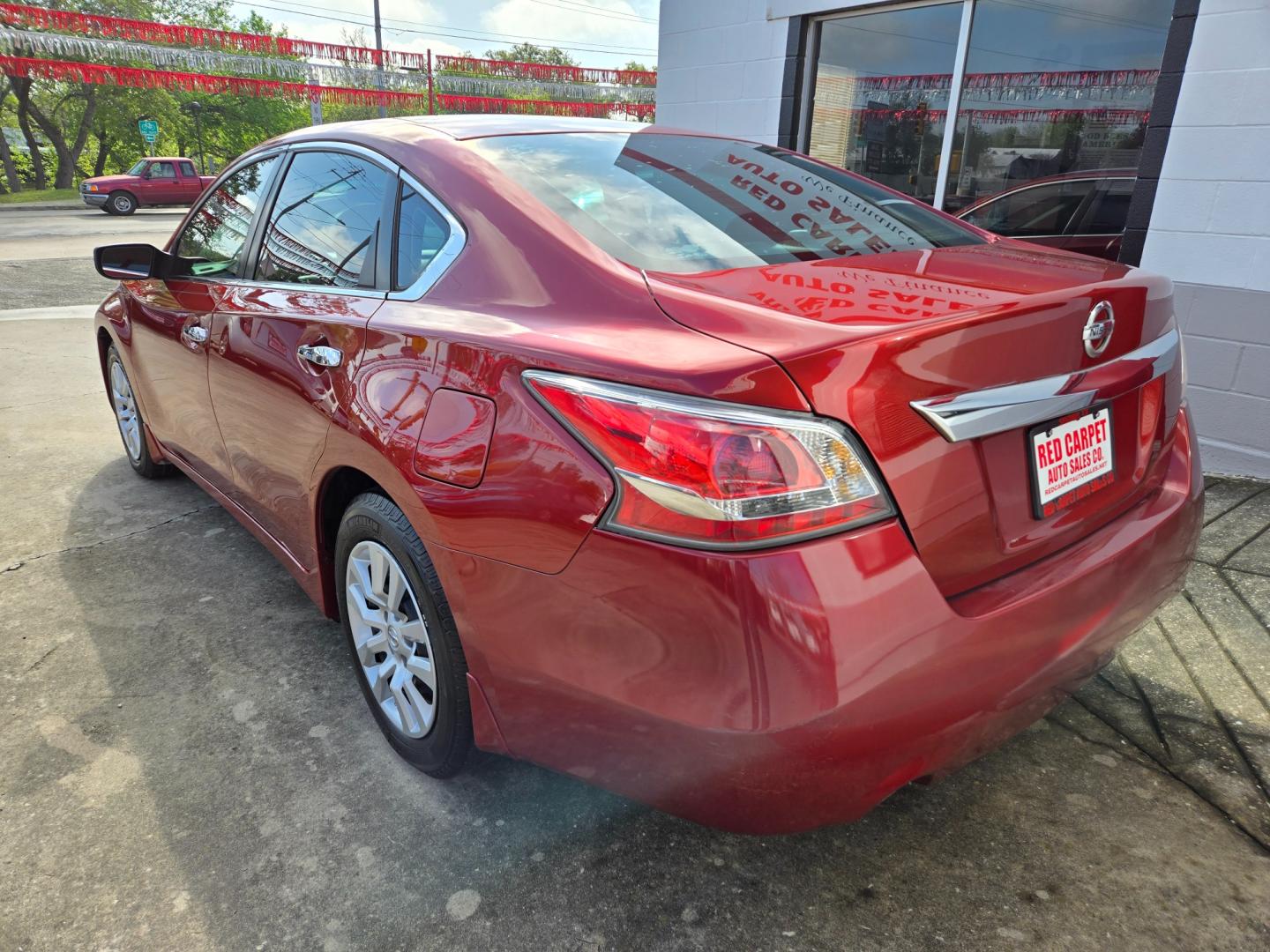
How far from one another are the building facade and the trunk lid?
299 centimetres

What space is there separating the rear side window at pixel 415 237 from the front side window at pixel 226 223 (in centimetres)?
102

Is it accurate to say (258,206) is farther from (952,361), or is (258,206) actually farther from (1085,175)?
(1085,175)

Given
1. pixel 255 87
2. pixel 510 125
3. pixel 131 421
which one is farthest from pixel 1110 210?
pixel 255 87

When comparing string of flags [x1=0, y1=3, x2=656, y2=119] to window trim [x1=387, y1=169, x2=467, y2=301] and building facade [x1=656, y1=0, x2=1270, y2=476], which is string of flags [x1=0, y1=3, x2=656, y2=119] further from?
window trim [x1=387, y1=169, x2=467, y2=301]

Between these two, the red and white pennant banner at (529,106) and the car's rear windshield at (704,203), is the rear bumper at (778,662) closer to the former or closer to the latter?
the car's rear windshield at (704,203)

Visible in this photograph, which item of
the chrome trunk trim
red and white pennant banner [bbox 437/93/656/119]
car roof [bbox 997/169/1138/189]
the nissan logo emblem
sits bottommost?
the chrome trunk trim

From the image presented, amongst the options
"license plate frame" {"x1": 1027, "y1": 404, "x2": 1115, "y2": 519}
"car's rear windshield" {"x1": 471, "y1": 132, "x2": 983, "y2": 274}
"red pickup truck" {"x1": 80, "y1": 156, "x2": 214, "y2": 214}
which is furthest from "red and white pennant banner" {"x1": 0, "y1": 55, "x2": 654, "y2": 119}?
"license plate frame" {"x1": 1027, "y1": 404, "x2": 1115, "y2": 519}

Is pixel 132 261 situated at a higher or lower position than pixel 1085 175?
lower

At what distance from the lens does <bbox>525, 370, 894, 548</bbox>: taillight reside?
1353 millimetres

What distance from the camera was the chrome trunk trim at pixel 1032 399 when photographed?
Result: 146 cm

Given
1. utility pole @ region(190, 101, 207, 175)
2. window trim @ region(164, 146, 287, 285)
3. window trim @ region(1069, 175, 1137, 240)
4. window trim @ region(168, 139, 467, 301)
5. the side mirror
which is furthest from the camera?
utility pole @ region(190, 101, 207, 175)

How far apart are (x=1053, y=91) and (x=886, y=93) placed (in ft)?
3.74

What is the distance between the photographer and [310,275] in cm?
245

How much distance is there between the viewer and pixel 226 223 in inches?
125
